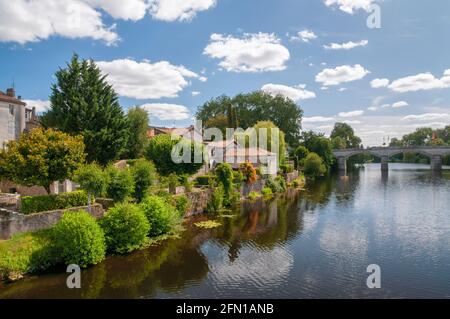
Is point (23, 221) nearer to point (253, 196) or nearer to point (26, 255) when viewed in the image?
point (26, 255)

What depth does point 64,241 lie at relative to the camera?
61.6 ft

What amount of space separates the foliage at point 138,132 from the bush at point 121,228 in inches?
1118

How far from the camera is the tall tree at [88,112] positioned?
31750 millimetres

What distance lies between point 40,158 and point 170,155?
45.6ft

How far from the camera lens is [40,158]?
2208 centimetres

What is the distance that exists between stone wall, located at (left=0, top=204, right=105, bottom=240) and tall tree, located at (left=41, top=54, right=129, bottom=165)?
1210cm

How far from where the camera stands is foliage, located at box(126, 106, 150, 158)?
163ft

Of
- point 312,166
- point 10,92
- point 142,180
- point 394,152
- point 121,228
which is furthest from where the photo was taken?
point 394,152

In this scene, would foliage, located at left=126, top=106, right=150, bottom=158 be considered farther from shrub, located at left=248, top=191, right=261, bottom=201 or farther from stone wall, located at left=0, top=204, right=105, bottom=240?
stone wall, located at left=0, top=204, right=105, bottom=240

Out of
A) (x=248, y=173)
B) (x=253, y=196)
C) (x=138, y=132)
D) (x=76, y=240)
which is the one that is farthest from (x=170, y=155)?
(x=138, y=132)

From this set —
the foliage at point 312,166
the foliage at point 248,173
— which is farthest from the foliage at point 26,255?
the foliage at point 312,166

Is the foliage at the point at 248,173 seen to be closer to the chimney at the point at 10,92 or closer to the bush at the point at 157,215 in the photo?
the bush at the point at 157,215

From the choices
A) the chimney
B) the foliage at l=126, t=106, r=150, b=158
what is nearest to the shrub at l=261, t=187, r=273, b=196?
the foliage at l=126, t=106, r=150, b=158
